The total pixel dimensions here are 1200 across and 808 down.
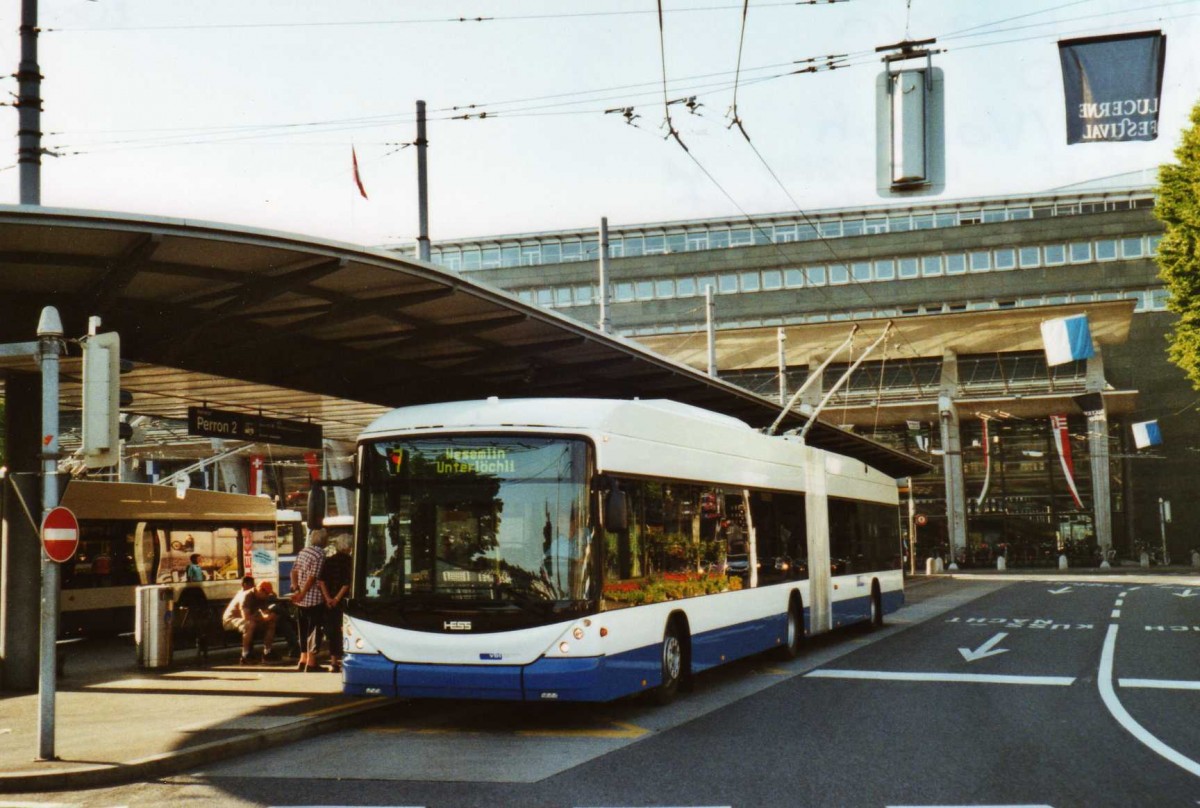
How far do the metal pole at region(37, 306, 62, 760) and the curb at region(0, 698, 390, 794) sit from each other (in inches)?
22.1

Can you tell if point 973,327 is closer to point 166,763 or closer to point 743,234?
point 743,234

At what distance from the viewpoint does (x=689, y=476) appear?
13430 millimetres

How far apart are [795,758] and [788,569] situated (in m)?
7.73

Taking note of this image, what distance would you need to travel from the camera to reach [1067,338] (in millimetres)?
46906

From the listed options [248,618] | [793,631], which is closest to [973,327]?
[793,631]

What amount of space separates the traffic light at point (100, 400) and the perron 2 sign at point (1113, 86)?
989 centimetres

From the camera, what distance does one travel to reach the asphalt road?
7848mm

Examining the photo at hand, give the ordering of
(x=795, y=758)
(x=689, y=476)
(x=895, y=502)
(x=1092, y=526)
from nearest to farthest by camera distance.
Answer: (x=795, y=758) < (x=689, y=476) < (x=895, y=502) < (x=1092, y=526)

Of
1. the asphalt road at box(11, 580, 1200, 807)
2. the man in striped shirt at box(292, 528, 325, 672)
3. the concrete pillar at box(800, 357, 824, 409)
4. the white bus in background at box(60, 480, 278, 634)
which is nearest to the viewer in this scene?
the asphalt road at box(11, 580, 1200, 807)

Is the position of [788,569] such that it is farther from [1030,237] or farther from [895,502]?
[1030,237]

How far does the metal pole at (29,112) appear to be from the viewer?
13.6m

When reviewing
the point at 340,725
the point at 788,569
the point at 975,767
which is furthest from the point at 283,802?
the point at 788,569

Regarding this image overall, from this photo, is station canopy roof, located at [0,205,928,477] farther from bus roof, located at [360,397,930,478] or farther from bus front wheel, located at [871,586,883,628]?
bus front wheel, located at [871,586,883,628]

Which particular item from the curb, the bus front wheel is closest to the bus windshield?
the curb
